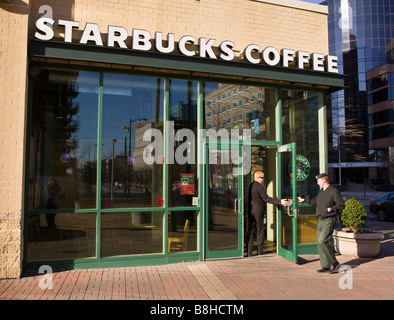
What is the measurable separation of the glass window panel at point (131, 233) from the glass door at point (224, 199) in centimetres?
113

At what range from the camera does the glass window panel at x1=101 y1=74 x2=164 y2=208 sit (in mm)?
7230

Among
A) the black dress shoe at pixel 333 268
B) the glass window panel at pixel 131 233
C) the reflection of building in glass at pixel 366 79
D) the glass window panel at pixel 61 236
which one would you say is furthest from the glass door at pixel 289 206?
the reflection of building in glass at pixel 366 79

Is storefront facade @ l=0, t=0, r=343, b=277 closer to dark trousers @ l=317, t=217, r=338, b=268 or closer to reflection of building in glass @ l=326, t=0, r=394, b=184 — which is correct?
dark trousers @ l=317, t=217, r=338, b=268

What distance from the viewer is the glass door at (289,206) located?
7527mm

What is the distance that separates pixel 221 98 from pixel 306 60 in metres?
2.31

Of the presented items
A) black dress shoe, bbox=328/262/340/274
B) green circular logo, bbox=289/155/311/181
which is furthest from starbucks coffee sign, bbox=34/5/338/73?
black dress shoe, bbox=328/262/340/274

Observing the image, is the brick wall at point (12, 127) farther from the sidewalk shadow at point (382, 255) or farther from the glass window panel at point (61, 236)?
the sidewalk shadow at point (382, 255)

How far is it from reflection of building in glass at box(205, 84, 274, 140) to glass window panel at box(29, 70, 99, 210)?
102 inches

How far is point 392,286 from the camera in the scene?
610 cm

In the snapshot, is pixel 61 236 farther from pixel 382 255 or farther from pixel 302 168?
pixel 382 255
